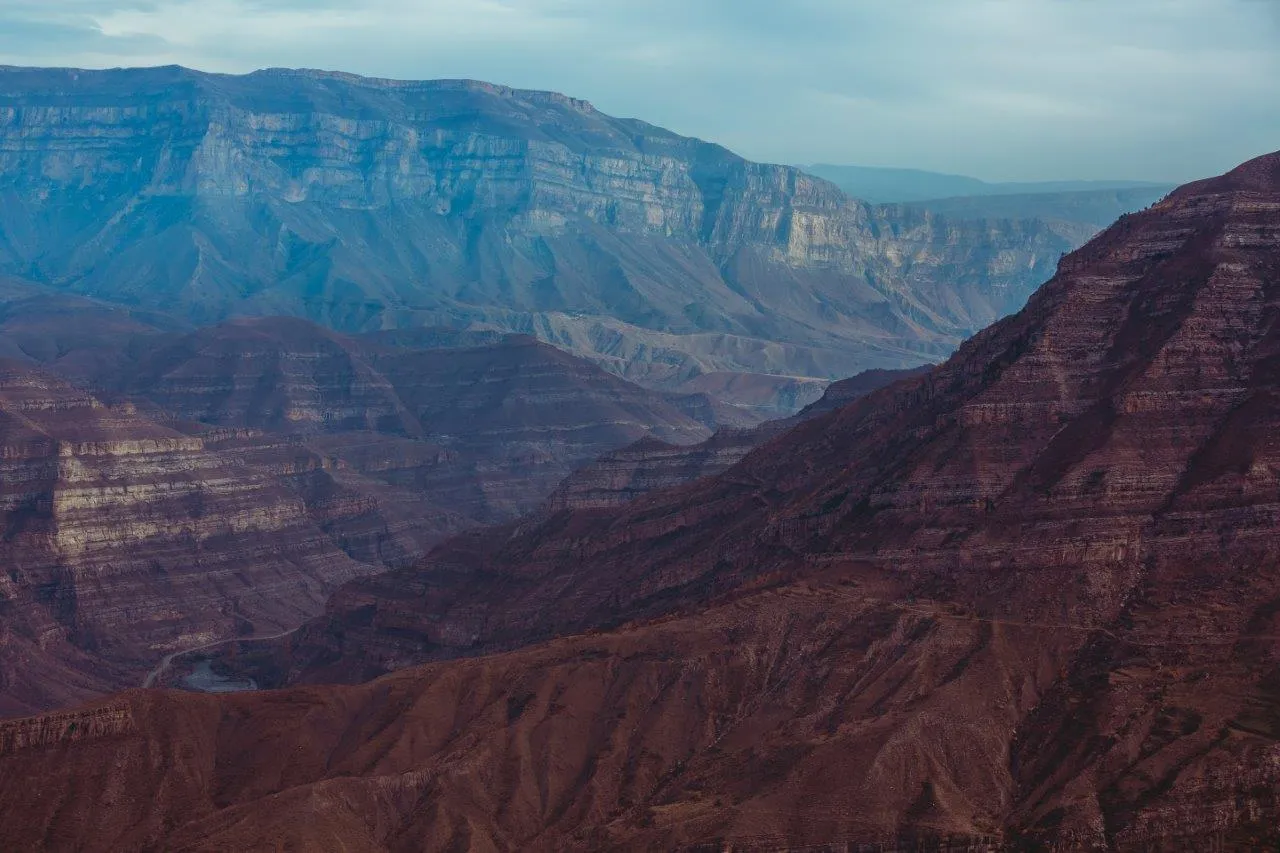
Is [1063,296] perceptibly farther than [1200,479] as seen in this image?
Yes

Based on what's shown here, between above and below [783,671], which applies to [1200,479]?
above

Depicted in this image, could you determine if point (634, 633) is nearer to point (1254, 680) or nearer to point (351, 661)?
point (1254, 680)

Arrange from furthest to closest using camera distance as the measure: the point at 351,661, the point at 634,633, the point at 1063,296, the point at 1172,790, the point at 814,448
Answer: the point at 351,661 < the point at 814,448 < the point at 1063,296 < the point at 634,633 < the point at 1172,790

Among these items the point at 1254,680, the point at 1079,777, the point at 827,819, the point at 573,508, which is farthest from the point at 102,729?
the point at 573,508

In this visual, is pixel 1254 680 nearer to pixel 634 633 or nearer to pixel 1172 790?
pixel 1172 790

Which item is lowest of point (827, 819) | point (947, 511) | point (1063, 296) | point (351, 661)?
point (351, 661)

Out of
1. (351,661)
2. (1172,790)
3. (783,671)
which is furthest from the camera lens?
(351,661)

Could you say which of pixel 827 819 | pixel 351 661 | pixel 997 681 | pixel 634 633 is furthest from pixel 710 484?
pixel 827 819
